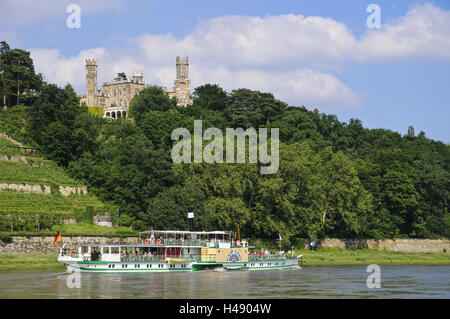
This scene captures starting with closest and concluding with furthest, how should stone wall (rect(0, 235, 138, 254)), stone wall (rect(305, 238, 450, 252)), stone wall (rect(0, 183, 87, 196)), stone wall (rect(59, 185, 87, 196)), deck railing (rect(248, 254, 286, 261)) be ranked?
1. stone wall (rect(0, 235, 138, 254))
2. deck railing (rect(248, 254, 286, 261))
3. stone wall (rect(0, 183, 87, 196))
4. stone wall (rect(59, 185, 87, 196))
5. stone wall (rect(305, 238, 450, 252))

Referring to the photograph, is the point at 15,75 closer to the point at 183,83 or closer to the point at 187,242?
the point at 183,83

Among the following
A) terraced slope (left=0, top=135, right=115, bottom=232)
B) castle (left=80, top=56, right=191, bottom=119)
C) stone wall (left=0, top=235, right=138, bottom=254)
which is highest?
castle (left=80, top=56, right=191, bottom=119)

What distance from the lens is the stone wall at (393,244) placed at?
298ft

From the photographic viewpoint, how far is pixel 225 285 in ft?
164

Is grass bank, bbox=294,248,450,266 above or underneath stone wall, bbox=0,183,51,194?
underneath

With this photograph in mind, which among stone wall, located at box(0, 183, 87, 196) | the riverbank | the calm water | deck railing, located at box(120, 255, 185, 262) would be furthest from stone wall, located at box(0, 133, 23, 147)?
the calm water

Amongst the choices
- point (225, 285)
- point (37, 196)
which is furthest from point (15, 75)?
point (225, 285)

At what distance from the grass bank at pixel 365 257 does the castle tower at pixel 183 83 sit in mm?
66070

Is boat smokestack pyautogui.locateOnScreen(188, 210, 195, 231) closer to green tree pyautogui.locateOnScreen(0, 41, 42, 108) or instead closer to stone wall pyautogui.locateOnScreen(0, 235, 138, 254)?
stone wall pyautogui.locateOnScreen(0, 235, 138, 254)

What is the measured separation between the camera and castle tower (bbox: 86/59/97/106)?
146m

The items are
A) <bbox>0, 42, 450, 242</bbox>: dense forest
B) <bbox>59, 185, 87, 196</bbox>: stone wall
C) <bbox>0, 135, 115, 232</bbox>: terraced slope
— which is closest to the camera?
<bbox>0, 135, 115, 232</bbox>: terraced slope

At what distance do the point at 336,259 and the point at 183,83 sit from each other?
7574cm

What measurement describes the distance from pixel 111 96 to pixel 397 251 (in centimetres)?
7323

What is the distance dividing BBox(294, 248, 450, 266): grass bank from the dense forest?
9.31ft
